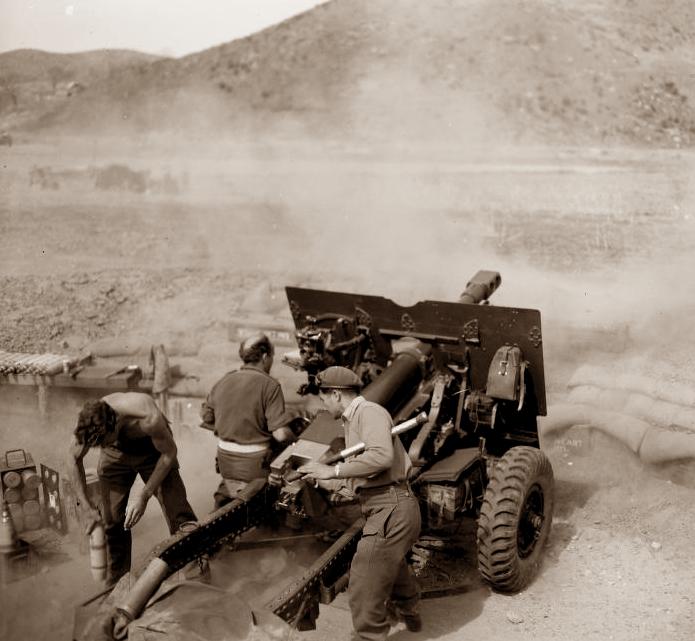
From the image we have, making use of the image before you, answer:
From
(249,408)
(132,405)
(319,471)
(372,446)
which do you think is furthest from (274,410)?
(372,446)

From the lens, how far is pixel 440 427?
545 cm

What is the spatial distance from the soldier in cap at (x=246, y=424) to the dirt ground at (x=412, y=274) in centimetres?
62

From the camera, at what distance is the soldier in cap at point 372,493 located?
4.17m

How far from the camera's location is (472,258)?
1502 cm

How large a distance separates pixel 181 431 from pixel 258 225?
10.3 m

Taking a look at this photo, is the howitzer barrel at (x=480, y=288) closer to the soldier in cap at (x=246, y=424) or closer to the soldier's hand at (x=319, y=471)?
the soldier in cap at (x=246, y=424)

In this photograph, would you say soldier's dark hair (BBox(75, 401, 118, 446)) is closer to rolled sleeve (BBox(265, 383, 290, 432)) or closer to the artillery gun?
the artillery gun

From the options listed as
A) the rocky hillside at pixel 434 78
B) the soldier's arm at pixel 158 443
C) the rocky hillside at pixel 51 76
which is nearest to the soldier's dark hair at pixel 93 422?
the soldier's arm at pixel 158 443

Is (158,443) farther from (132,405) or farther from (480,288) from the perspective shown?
(480,288)

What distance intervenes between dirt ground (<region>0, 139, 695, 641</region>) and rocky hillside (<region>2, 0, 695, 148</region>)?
1.09 m

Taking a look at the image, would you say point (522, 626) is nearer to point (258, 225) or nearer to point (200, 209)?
point (258, 225)

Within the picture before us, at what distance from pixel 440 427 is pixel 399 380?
0.40 metres

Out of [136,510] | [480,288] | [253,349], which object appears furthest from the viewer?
[480,288]

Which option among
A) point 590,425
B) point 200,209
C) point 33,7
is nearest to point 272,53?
point 200,209
